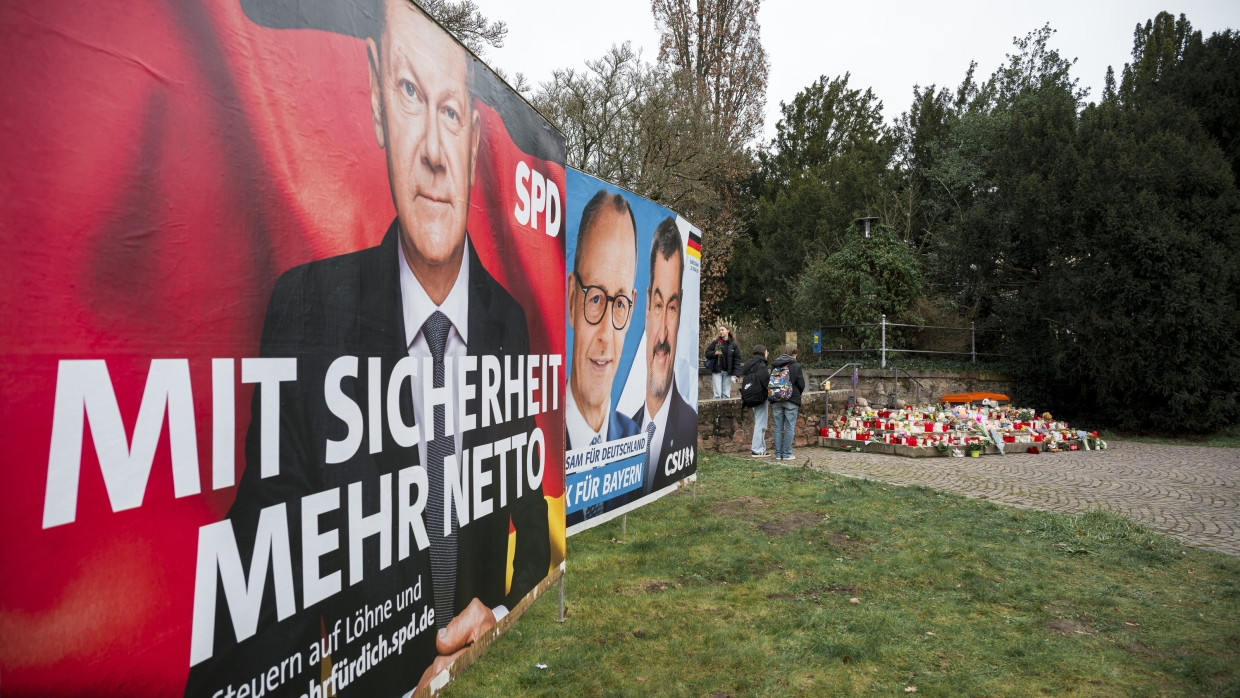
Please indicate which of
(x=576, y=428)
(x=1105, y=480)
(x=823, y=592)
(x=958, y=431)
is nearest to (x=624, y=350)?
(x=576, y=428)

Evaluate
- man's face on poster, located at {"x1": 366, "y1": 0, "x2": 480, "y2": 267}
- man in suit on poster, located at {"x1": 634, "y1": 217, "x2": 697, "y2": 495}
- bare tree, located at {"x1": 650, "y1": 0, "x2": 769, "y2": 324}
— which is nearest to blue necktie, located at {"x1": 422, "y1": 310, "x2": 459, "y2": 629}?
man's face on poster, located at {"x1": 366, "y1": 0, "x2": 480, "y2": 267}

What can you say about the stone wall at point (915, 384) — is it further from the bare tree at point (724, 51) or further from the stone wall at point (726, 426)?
the bare tree at point (724, 51)

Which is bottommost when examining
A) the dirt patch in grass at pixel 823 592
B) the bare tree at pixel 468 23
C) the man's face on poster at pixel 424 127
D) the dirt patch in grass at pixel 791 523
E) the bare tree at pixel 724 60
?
the dirt patch in grass at pixel 791 523

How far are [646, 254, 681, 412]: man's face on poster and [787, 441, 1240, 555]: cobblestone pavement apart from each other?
472cm

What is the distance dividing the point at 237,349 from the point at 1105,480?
1160 cm

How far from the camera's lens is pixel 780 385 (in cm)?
1146

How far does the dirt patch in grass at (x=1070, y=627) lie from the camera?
4386 millimetres

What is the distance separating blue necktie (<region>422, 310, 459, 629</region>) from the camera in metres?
2.36

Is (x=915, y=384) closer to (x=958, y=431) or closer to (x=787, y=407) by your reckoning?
(x=958, y=431)

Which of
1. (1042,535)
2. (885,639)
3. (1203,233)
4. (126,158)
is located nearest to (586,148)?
(1203,233)

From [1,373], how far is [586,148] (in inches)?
814

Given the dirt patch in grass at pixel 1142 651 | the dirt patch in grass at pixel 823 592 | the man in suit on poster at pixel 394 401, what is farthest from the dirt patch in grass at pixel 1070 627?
the man in suit on poster at pixel 394 401

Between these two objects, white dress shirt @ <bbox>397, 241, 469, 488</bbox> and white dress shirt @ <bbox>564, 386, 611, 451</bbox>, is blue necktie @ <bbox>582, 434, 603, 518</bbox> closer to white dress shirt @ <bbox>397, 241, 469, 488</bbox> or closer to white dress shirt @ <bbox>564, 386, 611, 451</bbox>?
white dress shirt @ <bbox>564, 386, 611, 451</bbox>

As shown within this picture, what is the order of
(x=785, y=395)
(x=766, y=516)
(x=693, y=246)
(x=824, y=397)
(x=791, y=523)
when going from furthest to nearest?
(x=824, y=397), (x=785, y=395), (x=766, y=516), (x=791, y=523), (x=693, y=246)
